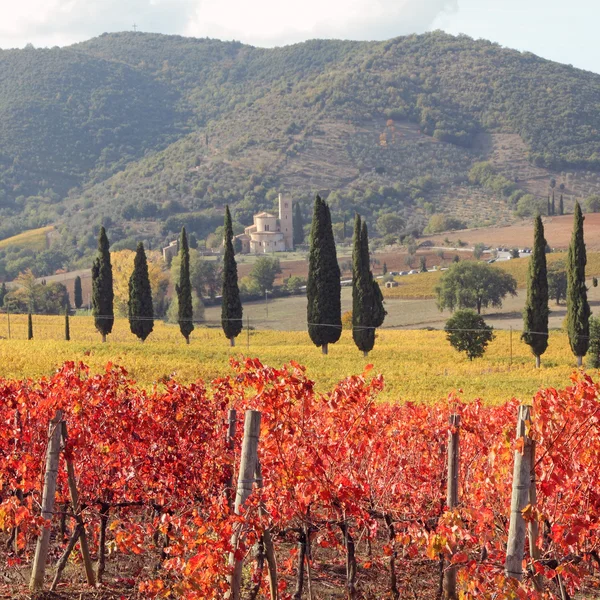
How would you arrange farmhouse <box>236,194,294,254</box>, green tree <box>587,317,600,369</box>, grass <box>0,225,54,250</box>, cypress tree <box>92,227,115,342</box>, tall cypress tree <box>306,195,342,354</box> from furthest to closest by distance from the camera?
1. grass <box>0,225,54,250</box>
2. farmhouse <box>236,194,294,254</box>
3. cypress tree <box>92,227,115,342</box>
4. tall cypress tree <box>306,195,342,354</box>
5. green tree <box>587,317,600,369</box>

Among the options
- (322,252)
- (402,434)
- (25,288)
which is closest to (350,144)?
(25,288)

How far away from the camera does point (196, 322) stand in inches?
2680

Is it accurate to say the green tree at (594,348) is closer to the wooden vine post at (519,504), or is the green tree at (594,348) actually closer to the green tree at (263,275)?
the wooden vine post at (519,504)

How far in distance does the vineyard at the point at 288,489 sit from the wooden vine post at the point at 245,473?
0.08ft

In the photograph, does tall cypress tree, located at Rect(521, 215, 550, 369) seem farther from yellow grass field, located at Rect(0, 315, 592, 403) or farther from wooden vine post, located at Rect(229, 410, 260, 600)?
wooden vine post, located at Rect(229, 410, 260, 600)

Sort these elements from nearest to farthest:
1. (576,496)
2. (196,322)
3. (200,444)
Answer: (576,496) < (200,444) < (196,322)

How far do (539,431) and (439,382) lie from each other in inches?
1074

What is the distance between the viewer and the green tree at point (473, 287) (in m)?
70.9

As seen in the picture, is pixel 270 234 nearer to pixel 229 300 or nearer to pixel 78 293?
pixel 78 293

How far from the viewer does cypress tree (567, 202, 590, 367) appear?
134ft

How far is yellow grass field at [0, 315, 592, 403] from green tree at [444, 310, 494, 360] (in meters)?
0.52

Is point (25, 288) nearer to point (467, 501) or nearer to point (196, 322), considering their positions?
point (196, 322)

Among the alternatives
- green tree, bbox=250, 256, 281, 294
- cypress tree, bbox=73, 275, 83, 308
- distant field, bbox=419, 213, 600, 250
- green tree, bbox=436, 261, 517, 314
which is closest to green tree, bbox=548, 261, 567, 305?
green tree, bbox=436, 261, 517, 314

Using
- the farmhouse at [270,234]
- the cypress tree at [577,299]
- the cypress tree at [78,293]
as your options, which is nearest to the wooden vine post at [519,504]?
the cypress tree at [577,299]
